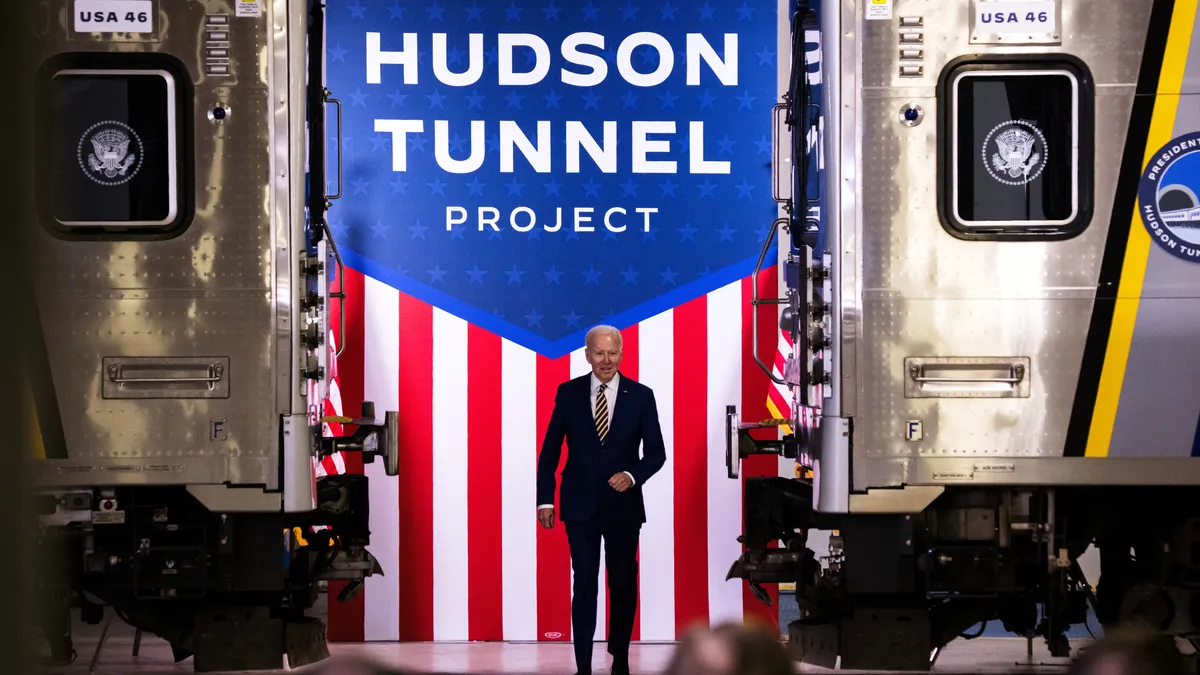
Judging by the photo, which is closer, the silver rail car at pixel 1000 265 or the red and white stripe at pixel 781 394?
the silver rail car at pixel 1000 265

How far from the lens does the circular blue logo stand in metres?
5.22

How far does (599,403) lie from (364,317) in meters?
1.94

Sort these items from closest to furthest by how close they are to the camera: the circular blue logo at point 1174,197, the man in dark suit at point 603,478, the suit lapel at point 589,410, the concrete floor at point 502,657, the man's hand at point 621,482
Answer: the circular blue logo at point 1174,197 < the man's hand at point 621,482 < the man in dark suit at point 603,478 < the suit lapel at point 589,410 < the concrete floor at point 502,657

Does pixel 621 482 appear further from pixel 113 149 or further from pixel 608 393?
pixel 113 149

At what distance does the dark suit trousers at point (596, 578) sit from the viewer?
570 centimetres

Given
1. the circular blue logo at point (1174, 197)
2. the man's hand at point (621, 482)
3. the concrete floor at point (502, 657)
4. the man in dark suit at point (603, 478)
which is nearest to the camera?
the circular blue logo at point (1174, 197)

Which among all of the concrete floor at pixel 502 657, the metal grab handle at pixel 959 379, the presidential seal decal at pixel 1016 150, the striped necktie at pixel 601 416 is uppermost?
the presidential seal decal at pixel 1016 150

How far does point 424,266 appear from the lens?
23.6 ft

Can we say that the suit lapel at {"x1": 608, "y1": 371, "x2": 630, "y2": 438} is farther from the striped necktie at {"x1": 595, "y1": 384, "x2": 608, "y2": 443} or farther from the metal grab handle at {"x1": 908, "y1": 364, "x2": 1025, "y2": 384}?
the metal grab handle at {"x1": 908, "y1": 364, "x2": 1025, "y2": 384}

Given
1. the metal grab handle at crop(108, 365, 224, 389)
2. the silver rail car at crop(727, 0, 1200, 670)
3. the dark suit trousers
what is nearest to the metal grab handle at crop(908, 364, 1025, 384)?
the silver rail car at crop(727, 0, 1200, 670)

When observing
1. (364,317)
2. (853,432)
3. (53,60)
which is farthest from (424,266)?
(853,432)

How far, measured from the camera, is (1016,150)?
528 centimetres

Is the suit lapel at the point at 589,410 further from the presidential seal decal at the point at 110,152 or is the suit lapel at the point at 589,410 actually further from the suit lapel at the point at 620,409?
the presidential seal decal at the point at 110,152

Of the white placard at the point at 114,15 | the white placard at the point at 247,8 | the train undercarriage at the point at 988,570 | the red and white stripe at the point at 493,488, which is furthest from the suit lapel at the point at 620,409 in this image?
the white placard at the point at 114,15
